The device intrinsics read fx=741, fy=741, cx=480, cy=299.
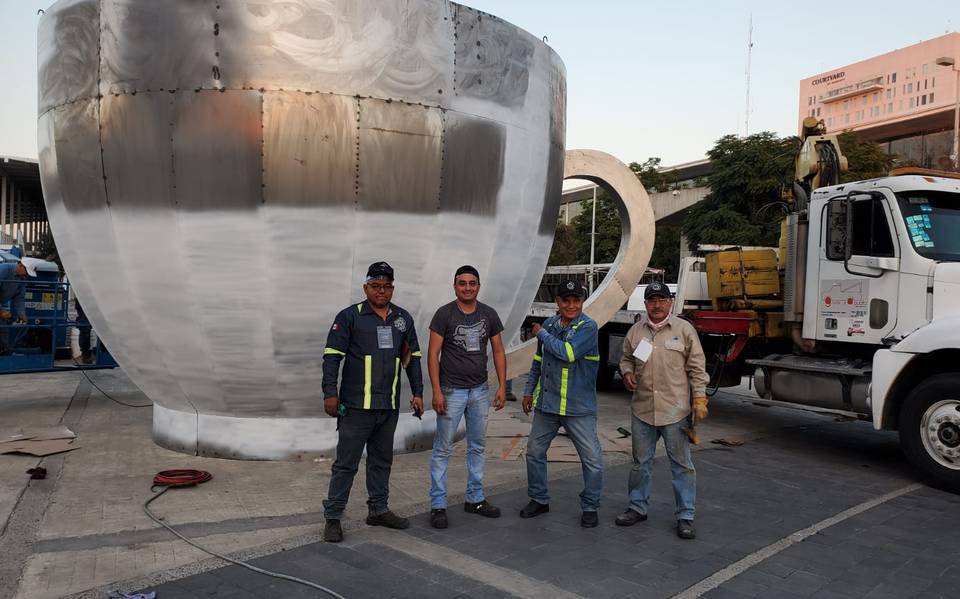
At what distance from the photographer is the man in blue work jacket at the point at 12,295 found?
9023 millimetres

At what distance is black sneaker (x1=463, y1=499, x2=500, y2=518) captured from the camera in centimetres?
496

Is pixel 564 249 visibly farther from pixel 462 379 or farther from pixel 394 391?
pixel 394 391

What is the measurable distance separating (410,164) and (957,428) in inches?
200

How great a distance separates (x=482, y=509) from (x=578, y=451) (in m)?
0.76

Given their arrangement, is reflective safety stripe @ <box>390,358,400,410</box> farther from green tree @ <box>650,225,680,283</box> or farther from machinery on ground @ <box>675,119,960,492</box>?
green tree @ <box>650,225,680,283</box>

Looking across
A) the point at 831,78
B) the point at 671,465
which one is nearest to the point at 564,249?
the point at 671,465

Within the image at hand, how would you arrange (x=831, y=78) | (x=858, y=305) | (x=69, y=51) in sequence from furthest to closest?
(x=831, y=78), (x=858, y=305), (x=69, y=51)

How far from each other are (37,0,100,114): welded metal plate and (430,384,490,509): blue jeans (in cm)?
388

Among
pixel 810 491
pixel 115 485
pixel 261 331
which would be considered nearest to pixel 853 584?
pixel 810 491

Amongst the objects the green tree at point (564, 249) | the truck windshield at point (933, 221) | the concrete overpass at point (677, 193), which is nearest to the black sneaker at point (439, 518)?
the truck windshield at point (933, 221)

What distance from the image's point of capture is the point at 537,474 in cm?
502

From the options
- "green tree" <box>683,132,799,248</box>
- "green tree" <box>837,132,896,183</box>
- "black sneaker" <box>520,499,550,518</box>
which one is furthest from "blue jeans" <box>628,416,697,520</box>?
"green tree" <box>837,132,896,183</box>

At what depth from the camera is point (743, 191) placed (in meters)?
28.5

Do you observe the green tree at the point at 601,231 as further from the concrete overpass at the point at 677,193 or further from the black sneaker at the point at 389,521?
the black sneaker at the point at 389,521
